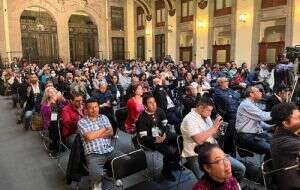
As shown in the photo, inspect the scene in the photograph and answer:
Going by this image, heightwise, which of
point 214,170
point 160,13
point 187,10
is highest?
point 160,13

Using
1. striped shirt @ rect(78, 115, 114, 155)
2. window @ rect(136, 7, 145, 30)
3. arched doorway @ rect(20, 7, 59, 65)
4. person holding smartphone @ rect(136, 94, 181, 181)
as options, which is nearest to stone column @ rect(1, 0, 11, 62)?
arched doorway @ rect(20, 7, 59, 65)

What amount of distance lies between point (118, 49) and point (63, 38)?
468cm

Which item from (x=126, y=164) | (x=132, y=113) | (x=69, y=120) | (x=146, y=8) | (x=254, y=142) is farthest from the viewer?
(x=146, y=8)

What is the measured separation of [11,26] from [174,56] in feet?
37.1

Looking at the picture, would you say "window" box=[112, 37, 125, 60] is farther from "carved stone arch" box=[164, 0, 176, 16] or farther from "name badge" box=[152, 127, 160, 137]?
"name badge" box=[152, 127, 160, 137]

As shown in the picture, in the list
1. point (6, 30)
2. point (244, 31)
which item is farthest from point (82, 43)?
point (244, 31)

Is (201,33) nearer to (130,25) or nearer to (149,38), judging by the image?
(149,38)

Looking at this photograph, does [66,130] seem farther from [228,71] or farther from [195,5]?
[195,5]

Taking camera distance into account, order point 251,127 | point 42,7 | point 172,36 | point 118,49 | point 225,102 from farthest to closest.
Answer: point 118,49, point 42,7, point 172,36, point 225,102, point 251,127

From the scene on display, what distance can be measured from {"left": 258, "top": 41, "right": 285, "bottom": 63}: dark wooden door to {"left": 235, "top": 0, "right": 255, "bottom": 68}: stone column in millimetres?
531

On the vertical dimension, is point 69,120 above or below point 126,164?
above

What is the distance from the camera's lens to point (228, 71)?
A: 470 inches

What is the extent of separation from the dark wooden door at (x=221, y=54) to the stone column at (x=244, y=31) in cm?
83

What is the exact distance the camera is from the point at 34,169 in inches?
187
